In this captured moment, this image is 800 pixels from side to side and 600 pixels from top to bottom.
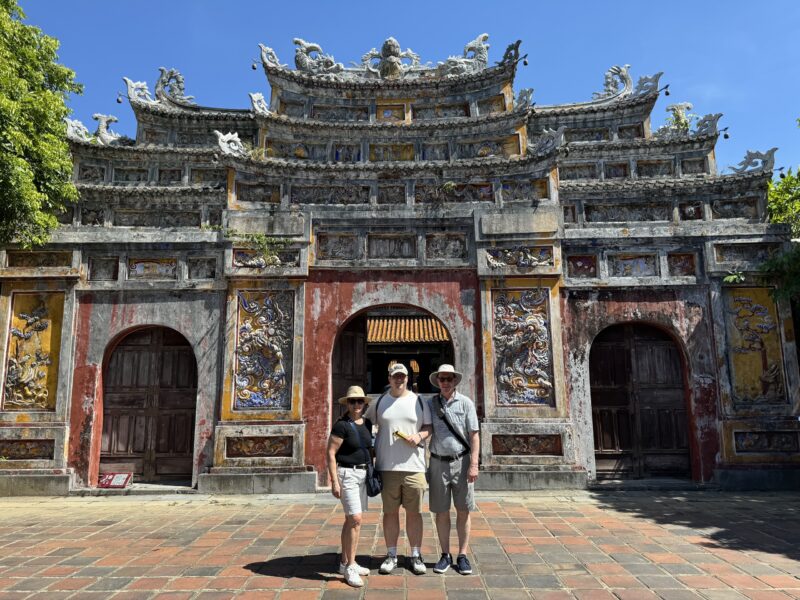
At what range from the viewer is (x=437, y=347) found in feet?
60.0

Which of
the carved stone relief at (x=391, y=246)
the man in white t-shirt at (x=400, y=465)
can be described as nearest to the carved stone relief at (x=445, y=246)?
the carved stone relief at (x=391, y=246)

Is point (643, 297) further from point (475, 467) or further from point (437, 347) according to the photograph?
point (437, 347)

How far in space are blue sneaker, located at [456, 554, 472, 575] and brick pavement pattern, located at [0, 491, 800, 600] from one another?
9 centimetres

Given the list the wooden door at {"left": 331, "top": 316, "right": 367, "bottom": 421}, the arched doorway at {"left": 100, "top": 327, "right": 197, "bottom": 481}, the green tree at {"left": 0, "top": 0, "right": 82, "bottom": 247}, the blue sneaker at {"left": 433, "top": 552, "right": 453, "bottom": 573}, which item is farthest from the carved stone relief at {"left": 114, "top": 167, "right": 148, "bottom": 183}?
the blue sneaker at {"left": 433, "top": 552, "right": 453, "bottom": 573}

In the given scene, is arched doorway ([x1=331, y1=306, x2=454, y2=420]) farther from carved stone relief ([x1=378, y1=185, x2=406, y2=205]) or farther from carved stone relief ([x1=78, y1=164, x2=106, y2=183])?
carved stone relief ([x1=78, y1=164, x2=106, y2=183])

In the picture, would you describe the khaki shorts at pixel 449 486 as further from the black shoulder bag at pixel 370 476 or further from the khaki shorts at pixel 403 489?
the black shoulder bag at pixel 370 476

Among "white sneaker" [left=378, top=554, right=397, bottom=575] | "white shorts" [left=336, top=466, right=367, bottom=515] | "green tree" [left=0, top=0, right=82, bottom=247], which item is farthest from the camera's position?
"green tree" [left=0, top=0, right=82, bottom=247]

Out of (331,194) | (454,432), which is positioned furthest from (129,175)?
(454,432)

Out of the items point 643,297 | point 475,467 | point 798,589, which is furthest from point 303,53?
point 798,589

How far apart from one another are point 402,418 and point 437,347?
43.7 feet

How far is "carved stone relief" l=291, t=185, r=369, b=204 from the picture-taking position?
10828 millimetres

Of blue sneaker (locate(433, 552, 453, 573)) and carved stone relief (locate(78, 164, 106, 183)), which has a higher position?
carved stone relief (locate(78, 164, 106, 183))

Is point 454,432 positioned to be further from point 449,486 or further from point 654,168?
point 654,168

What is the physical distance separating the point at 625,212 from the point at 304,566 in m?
8.75
